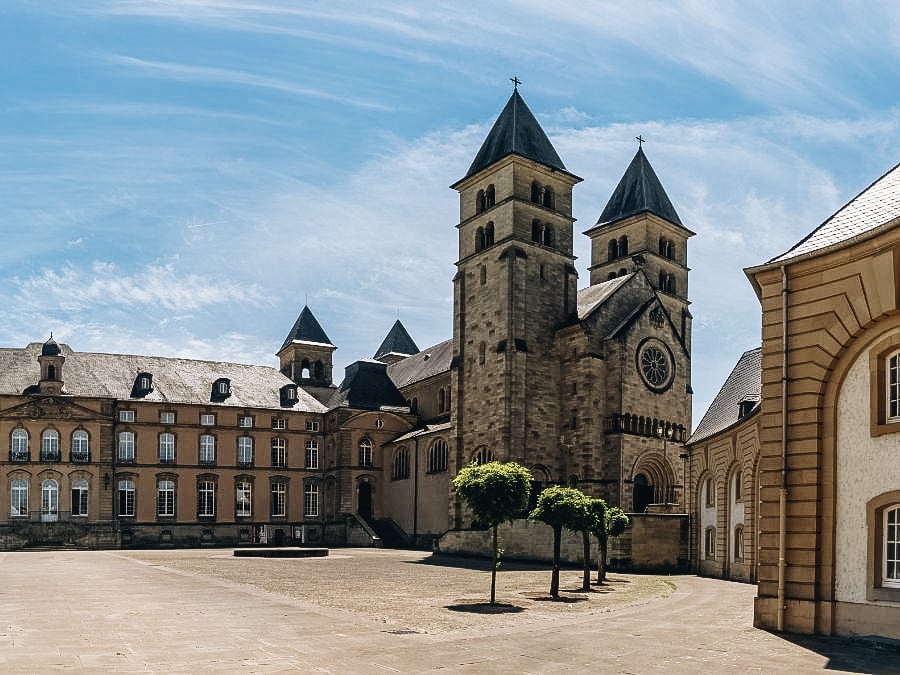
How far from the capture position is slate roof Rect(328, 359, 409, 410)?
79562mm

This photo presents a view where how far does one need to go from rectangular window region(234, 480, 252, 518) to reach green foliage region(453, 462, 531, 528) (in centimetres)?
5020

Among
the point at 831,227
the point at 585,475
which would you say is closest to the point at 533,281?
the point at 585,475

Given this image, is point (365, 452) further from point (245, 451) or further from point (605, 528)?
point (605, 528)

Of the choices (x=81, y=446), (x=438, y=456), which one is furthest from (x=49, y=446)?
(x=438, y=456)

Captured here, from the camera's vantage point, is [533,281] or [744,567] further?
[533,281]

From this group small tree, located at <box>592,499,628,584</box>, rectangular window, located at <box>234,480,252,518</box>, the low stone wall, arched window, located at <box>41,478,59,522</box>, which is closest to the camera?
small tree, located at <box>592,499,628,584</box>

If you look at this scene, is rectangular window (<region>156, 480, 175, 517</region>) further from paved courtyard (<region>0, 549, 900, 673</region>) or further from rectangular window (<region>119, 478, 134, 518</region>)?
paved courtyard (<region>0, 549, 900, 673</region>)

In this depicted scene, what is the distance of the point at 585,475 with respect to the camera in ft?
186

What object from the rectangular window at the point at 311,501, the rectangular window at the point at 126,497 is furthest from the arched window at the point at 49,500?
the rectangular window at the point at 311,501

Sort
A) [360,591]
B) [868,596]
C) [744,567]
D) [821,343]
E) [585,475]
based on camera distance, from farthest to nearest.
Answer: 1. [585,475]
2. [744,567]
3. [360,591]
4. [821,343]
5. [868,596]

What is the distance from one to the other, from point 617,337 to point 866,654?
4125 centimetres

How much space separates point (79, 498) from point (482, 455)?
32274 mm

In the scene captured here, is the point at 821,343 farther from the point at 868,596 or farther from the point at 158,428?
the point at 158,428

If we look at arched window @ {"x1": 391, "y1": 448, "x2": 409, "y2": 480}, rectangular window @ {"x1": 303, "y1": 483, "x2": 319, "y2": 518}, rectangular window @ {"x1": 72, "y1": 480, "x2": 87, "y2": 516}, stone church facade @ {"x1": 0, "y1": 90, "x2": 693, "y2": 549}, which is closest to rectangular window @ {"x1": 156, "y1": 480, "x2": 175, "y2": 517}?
stone church facade @ {"x1": 0, "y1": 90, "x2": 693, "y2": 549}
